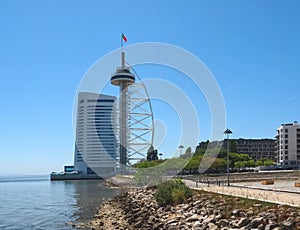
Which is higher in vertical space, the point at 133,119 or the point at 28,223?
the point at 133,119

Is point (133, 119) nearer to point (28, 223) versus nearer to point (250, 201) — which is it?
point (28, 223)

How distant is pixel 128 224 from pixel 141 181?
33978 mm

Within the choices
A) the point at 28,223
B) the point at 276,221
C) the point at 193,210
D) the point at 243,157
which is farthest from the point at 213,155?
the point at 276,221

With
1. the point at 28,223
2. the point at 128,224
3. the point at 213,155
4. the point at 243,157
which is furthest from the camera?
the point at 243,157

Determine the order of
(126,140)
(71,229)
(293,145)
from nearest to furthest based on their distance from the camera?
(71,229) < (293,145) < (126,140)

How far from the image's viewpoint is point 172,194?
117ft

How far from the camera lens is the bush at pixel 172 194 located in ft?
115

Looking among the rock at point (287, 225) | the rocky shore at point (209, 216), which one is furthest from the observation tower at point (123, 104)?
the rock at point (287, 225)

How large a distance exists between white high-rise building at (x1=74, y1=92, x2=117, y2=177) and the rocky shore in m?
152

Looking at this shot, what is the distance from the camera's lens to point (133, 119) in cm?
14950

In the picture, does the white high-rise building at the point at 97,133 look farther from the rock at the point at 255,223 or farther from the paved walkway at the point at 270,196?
the rock at the point at 255,223

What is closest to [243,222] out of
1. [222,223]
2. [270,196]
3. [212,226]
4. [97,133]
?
[222,223]

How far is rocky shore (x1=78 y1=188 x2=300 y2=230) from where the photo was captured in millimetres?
20203

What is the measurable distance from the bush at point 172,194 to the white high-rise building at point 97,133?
150165 millimetres
